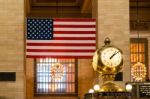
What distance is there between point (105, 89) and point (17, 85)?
9603 millimetres

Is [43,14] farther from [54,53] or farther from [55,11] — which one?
[54,53]

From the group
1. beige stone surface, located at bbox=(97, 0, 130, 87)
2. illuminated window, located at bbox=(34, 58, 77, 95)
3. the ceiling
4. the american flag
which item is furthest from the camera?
illuminated window, located at bbox=(34, 58, 77, 95)

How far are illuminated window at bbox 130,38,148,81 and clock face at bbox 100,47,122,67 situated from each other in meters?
20.0

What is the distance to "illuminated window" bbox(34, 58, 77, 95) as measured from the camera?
23203mm

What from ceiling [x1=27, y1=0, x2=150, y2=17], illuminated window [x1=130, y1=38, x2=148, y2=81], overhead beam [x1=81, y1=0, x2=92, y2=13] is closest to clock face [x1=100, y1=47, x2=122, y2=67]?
overhead beam [x1=81, y1=0, x2=92, y2=13]

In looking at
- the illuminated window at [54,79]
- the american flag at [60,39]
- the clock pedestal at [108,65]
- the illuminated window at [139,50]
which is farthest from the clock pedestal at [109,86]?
the illuminated window at [139,50]

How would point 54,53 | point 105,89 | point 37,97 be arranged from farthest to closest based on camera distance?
point 37,97
point 54,53
point 105,89

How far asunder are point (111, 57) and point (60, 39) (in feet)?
30.0

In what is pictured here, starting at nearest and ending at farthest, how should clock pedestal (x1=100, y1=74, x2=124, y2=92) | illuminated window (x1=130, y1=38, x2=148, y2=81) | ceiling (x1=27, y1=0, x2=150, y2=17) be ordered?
clock pedestal (x1=100, y1=74, x2=124, y2=92), ceiling (x1=27, y1=0, x2=150, y2=17), illuminated window (x1=130, y1=38, x2=148, y2=81)

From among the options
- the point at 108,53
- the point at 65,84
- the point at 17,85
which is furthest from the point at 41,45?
the point at 65,84

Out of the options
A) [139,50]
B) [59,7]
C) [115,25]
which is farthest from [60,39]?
[139,50]

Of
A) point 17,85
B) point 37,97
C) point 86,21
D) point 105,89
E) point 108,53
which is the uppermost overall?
point 86,21

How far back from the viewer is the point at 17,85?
13023 millimetres

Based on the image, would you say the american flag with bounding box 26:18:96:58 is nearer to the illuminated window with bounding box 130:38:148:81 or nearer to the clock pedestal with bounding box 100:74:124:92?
the clock pedestal with bounding box 100:74:124:92
